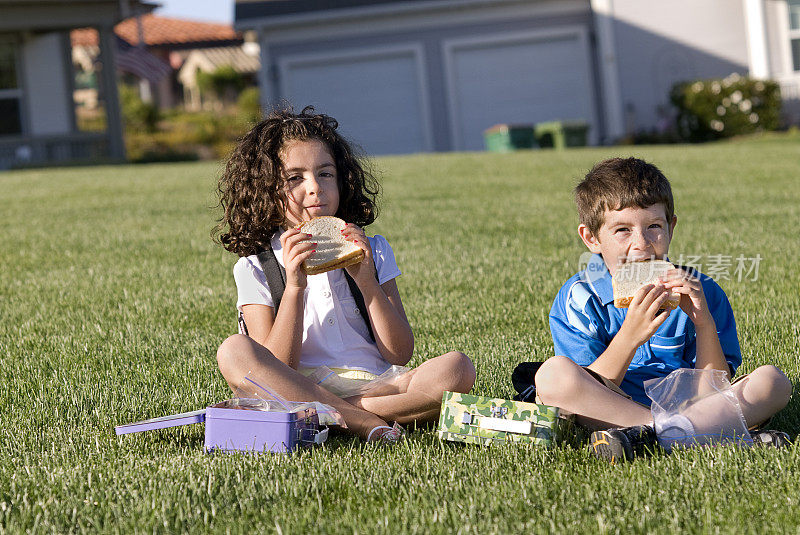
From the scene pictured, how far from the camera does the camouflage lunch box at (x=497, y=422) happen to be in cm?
303

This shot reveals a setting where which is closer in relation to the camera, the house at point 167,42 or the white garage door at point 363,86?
A: the white garage door at point 363,86

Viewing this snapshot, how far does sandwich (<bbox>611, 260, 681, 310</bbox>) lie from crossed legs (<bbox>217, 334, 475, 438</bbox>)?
579mm

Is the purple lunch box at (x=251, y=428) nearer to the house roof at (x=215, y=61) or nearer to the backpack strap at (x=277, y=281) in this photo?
the backpack strap at (x=277, y=281)

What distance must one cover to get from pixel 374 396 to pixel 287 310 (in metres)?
0.44

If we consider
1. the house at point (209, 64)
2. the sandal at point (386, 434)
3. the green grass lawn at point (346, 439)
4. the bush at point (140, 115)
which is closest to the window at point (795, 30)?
the green grass lawn at point (346, 439)

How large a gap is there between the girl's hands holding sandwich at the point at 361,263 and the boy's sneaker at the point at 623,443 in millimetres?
955

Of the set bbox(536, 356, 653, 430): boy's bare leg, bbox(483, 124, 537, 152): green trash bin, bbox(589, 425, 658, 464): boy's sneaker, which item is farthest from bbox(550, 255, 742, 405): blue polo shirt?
bbox(483, 124, 537, 152): green trash bin

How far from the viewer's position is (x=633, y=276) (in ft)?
10.5

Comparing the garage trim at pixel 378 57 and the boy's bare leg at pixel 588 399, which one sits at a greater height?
the garage trim at pixel 378 57

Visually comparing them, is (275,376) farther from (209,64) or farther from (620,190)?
(209,64)

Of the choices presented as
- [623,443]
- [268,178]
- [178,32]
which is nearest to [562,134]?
[268,178]

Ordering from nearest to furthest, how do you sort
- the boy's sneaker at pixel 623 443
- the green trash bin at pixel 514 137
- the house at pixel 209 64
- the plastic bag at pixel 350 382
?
1. the boy's sneaker at pixel 623 443
2. the plastic bag at pixel 350 382
3. the green trash bin at pixel 514 137
4. the house at pixel 209 64

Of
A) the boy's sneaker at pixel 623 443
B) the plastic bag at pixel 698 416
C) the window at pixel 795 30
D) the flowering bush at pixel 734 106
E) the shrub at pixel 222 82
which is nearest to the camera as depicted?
the boy's sneaker at pixel 623 443

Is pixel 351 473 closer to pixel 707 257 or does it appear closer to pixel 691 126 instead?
pixel 707 257
